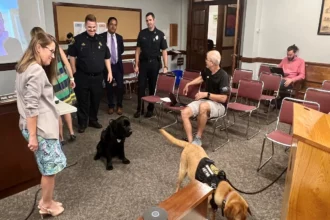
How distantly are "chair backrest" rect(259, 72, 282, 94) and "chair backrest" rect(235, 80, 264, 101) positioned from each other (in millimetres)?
655

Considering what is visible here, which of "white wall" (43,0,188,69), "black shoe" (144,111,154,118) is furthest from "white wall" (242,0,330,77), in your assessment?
"black shoe" (144,111,154,118)

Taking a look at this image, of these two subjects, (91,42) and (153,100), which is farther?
(153,100)

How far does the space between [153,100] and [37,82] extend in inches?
92.8

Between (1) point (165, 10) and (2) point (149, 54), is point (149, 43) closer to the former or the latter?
(2) point (149, 54)

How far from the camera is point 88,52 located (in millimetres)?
3465

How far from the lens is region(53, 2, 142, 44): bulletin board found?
15.4 feet

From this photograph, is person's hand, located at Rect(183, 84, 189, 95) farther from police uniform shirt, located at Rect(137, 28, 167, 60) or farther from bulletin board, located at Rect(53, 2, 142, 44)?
bulletin board, located at Rect(53, 2, 142, 44)

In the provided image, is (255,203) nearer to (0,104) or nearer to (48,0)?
(0,104)

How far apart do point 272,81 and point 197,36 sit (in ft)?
9.64

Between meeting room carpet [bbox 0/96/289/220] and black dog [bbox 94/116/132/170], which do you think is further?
black dog [bbox 94/116/132/170]

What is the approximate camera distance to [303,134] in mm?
1470

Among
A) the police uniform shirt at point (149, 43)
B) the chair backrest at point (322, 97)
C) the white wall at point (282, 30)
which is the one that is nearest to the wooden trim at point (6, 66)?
the police uniform shirt at point (149, 43)

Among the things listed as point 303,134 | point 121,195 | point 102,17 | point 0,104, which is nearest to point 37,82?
point 0,104

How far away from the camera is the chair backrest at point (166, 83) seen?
12.9ft
